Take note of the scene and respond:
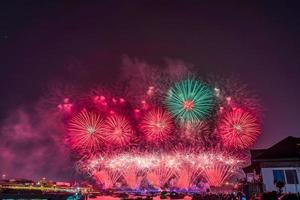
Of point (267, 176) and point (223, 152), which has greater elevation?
point (223, 152)

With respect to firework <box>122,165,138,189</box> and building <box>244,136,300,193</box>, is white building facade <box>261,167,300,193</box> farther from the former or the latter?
firework <box>122,165,138,189</box>

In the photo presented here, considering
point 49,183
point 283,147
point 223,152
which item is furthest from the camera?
point 49,183

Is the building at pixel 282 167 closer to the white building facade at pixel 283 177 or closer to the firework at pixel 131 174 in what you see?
the white building facade at pixel 283 177

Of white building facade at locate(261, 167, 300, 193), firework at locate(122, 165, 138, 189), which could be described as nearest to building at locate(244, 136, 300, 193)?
white building facade at locate(261, 167, 300, 193)

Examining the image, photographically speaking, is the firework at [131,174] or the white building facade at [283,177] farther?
the firework at [131,174]

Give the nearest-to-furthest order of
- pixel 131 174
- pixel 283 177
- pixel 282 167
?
pixel 283 177
pixel 282 167
pixel 131 174

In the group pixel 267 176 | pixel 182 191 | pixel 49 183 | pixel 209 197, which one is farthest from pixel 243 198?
pixel 49 183

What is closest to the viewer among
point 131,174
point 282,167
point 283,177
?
point 283,177

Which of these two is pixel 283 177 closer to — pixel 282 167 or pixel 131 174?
pixel 282 167

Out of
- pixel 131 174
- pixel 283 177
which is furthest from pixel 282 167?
pixel 131 174

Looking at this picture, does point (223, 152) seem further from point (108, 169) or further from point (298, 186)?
point (108, 169)

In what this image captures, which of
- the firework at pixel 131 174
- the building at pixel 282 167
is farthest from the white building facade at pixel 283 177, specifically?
the firework at pixel 131 174
